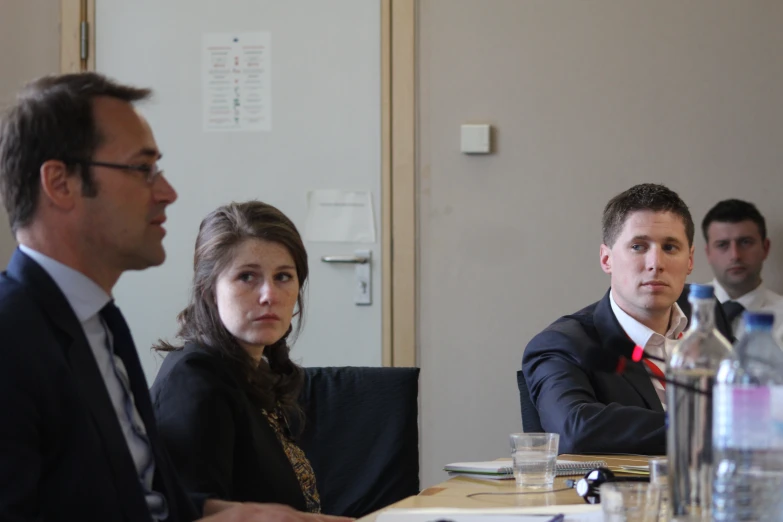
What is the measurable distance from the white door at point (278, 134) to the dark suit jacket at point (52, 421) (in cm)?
256

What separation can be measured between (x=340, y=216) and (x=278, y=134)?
0.42m

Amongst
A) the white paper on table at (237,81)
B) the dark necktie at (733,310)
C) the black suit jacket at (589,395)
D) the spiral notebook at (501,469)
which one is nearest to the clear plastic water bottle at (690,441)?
the spiral notebook at (501,469)

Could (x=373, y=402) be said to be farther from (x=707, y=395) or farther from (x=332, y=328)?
(x=332, y=328)

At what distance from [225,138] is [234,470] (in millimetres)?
2316

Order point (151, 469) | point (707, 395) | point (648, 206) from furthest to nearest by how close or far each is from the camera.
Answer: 1. point (648, 206)
2. point (151, 469)
3. point (707, 395)

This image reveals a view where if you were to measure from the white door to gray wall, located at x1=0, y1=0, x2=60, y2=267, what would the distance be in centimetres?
19

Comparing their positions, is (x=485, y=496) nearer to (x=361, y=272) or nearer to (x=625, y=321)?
(x=625, y=321)

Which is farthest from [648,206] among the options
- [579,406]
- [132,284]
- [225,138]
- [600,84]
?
[132,284]

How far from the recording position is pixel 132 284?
4.05 m

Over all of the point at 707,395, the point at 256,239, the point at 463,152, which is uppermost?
the point at 463,152

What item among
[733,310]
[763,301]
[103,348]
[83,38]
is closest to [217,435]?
[103,348]

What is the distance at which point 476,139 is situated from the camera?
3803 mm

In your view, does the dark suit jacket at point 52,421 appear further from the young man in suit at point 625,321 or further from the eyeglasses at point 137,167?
the young man in suit at point 625,321

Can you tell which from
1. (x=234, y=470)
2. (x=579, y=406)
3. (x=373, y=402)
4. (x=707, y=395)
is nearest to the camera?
(x=707, y=395)
